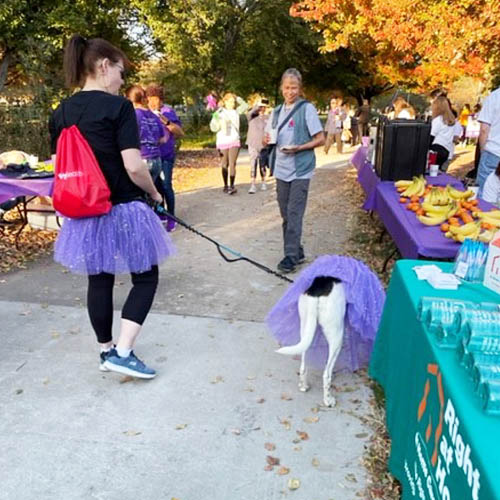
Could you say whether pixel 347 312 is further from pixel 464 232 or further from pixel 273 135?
pixel 273 135

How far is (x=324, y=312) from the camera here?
288 centimetres

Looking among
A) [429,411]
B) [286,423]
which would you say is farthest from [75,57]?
[429,411]

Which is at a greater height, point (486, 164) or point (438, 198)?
point (486, 164)

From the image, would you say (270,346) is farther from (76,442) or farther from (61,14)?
(61,14)

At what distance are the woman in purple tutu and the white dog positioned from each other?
954mm

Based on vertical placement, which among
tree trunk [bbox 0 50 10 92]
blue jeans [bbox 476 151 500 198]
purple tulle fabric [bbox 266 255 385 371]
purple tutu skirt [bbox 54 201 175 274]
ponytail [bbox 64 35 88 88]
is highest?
tree trunk [bbox 0 50 10 92]

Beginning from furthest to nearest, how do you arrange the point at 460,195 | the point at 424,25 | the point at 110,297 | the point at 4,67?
the point at 4,67 → the point at 424,25 → the point at 460,195 → the point at 110,297

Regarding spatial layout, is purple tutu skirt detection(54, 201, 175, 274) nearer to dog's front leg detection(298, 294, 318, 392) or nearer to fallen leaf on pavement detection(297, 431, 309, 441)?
dog's front leg detection(298, 294, 318, 392)

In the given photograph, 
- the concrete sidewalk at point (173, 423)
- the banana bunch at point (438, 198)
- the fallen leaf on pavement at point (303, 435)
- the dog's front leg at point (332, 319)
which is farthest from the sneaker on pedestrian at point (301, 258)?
the fallen leaf on pavement at point (303, 435)

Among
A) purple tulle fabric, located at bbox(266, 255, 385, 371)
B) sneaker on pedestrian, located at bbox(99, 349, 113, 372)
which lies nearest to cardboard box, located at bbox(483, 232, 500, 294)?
purple tulle fabric, located at bbox(266, 255, 385, 371)

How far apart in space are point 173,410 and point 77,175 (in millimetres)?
1477

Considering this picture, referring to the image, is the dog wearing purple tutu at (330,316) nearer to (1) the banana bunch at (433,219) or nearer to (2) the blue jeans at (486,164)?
(1) the banana bunch at (433,219)

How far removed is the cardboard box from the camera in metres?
2.44

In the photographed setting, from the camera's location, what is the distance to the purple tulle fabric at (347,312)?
2.99 m
